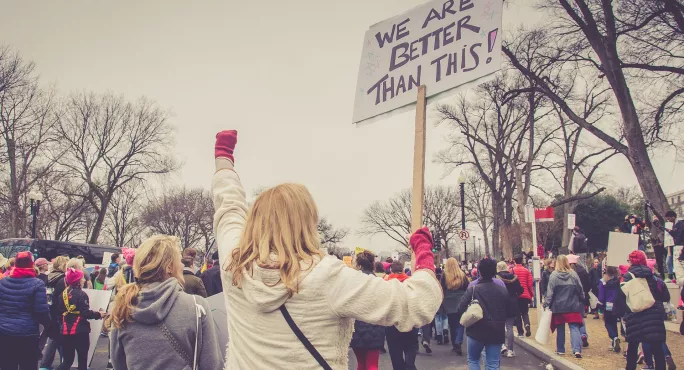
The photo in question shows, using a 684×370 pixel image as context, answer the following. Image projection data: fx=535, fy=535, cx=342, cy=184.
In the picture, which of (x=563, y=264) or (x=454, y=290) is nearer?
(x=563, y=264)

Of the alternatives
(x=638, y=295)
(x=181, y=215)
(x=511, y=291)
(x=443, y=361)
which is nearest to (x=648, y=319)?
(x=638, y=295)

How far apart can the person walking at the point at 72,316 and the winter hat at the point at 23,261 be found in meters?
1.04

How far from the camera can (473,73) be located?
10.4ft

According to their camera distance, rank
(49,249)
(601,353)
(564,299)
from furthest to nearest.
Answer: (49,249) → (601,353) → (564,299)

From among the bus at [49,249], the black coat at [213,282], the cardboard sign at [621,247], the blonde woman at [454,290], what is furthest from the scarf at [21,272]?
the bus at [49,249]

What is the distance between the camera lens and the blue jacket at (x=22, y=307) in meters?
5.86

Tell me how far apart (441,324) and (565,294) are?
10.3 ft

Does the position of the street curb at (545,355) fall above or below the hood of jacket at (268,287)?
below

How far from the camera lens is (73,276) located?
23.5ft

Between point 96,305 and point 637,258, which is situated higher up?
point 637,258

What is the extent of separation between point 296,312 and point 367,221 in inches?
2665

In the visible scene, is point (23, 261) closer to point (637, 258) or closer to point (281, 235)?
point (281, 235)

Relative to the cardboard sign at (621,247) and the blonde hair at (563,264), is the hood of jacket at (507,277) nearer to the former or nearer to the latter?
the blonde hair at (563,264)

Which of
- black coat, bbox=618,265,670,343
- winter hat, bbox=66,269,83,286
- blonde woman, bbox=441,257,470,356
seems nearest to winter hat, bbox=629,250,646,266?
black coat, bbox=618,265,670,343
